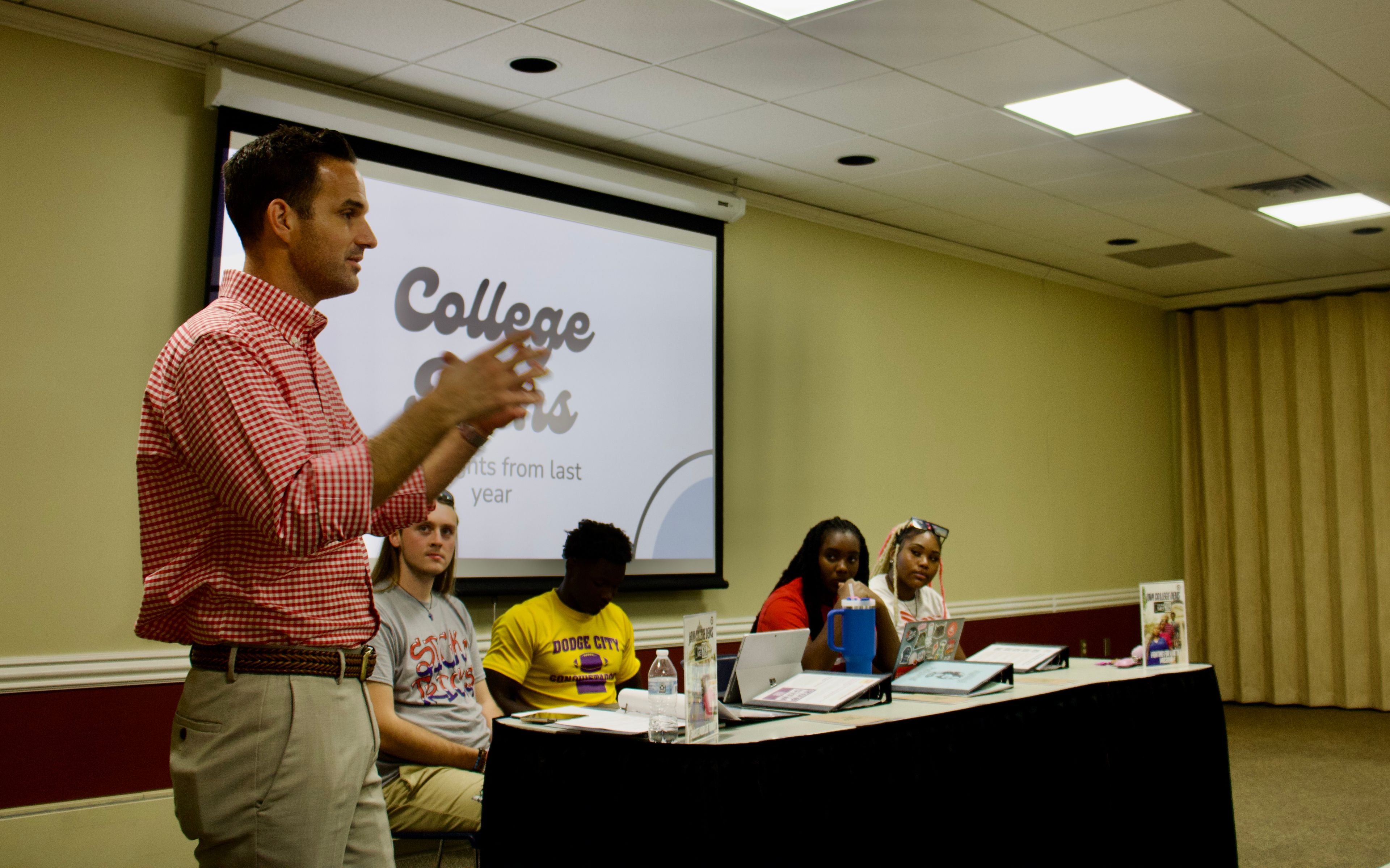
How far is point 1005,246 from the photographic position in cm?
683

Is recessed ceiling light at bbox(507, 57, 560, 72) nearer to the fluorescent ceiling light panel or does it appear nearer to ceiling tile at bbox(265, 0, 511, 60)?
ceiling tile at bbox(265, 0, 511, 60)

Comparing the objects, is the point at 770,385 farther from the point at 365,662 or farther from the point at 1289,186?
the point at 365,662

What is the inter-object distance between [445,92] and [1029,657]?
9.67 ft

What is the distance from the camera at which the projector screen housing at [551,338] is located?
428cm

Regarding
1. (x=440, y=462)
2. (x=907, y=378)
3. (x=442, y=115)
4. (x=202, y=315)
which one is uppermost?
(x=442, y=115)

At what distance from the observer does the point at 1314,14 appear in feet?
12.0

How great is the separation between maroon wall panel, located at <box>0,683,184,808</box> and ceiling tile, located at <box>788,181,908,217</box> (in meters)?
3.61

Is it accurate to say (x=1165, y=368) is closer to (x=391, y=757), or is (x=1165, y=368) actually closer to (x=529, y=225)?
(x=529, y=225)

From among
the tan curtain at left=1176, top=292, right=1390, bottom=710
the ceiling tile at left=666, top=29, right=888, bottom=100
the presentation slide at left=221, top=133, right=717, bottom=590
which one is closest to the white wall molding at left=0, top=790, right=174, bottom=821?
the presentation slide at left=221, top=133, right=717, bottom=590

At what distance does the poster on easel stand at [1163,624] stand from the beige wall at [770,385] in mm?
2104

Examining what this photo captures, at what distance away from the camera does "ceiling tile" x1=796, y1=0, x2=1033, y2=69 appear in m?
3.62

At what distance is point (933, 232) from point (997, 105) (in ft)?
6.69

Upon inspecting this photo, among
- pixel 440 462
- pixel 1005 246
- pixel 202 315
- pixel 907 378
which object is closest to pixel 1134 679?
pixel 440 462

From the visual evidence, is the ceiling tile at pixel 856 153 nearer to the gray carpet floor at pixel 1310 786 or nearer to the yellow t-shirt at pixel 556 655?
the yellow t-shirt at pixel 556 655
